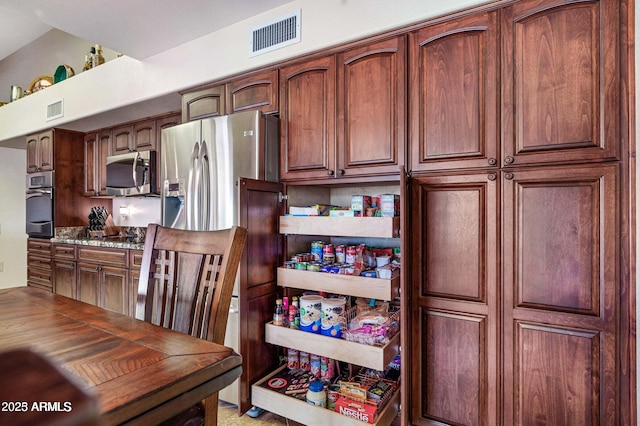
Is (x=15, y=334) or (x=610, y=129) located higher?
(x=610, y=129)

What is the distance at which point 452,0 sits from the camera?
1.52 m

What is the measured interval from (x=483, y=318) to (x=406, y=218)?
0.56 m

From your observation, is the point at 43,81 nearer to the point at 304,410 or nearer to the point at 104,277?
the point at 104,277

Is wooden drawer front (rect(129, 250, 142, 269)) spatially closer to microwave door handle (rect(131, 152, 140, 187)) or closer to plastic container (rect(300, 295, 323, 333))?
microwave door handle (rect(131, 152, 140, 187))

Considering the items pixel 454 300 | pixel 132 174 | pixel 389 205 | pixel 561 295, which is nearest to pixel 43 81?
pixel 132 174

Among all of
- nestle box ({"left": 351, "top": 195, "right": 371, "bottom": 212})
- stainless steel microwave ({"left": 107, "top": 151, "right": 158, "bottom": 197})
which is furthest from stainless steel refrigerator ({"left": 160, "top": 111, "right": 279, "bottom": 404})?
stainless steel microwave ({"left": 107, "top": 151, "right": 158, "bottom": 197})

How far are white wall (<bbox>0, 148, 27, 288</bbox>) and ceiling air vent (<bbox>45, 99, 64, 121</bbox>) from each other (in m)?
1.74

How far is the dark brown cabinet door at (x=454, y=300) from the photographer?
4.80ft

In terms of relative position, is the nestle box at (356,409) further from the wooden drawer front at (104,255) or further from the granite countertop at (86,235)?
the granite countertop at (86,235)

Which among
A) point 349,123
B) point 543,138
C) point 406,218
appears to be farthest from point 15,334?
point 543,138

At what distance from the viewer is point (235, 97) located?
7.44 feet

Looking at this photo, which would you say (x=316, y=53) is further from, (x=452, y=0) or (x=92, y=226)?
(x=92, y=226)

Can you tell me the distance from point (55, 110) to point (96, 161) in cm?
64

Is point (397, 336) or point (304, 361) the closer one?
point (397, 336)
